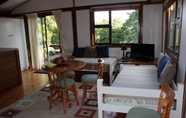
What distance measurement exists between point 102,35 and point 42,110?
3.26 metres

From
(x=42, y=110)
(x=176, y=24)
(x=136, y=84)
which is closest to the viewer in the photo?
(x=136, y=84)

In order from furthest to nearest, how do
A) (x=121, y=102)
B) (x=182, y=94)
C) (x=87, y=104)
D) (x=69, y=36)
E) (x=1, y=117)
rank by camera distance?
(x=69, y=36) → (x=87, y=104) → (x=1, y=117) → (x=121, y=102) → (x=182, y=94)

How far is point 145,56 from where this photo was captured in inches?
171

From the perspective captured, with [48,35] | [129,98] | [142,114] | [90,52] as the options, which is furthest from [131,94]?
[48,35]

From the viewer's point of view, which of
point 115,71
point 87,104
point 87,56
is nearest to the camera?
point 87,104

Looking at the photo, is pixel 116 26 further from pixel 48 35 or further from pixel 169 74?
pixel 169 74

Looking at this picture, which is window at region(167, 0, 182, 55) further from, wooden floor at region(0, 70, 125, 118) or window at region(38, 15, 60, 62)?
window at region(38, 15, 60, 62)

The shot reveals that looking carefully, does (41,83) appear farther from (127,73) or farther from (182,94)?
(182,94)

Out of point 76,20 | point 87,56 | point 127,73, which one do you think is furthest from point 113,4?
point 127,73

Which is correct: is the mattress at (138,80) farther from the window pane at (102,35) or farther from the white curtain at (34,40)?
the white curtain at (34,40)

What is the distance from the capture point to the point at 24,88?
4227mm

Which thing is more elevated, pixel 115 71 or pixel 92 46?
pixel 92 46

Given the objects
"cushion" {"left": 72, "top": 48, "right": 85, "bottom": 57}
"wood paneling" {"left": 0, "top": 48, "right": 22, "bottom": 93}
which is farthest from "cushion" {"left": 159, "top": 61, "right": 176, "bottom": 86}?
"wood paneling" {"left": 0, "top": 48, "right": 22, "bottom": 93}

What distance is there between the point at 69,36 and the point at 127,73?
300 centimetres
